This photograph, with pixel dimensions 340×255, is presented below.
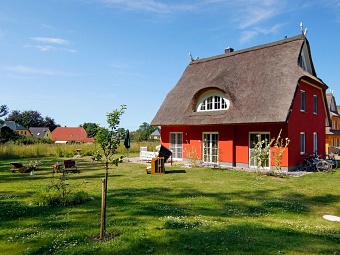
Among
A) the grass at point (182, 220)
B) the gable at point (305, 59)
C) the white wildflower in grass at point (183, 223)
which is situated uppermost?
the gable at point (305, 59)

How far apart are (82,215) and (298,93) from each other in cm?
1395

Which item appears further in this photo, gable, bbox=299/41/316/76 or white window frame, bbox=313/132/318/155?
white window frame, bbox=313/132/318/155

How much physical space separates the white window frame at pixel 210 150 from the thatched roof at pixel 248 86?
4.06 feet

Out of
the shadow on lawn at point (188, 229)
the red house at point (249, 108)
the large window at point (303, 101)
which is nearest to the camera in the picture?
the shadow on lawn at point (188, 229)

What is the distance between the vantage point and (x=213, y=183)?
442 inches

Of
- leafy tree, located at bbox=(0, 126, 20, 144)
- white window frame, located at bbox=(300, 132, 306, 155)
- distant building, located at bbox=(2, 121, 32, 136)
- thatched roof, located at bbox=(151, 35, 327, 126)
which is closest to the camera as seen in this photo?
thatched roof, located at bbox=(151, 35, 327, 126)

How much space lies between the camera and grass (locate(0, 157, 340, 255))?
4.52 m

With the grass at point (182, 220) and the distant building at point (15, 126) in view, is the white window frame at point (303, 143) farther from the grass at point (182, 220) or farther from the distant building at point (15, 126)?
the distant building at point (15, 126)

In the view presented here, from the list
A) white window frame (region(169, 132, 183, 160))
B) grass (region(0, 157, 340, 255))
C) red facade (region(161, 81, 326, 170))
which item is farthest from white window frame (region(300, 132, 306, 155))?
white window frame (region(169, 132, 183, 160))

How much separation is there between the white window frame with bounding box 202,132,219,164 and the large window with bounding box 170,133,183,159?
236cm

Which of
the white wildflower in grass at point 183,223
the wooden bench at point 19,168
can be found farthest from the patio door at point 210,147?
the white wildflower in grass at point 183,223

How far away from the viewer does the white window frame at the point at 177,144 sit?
19688mm

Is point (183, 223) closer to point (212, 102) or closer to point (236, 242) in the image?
point (236, 242)

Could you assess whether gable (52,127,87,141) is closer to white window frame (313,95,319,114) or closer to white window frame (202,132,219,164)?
white window frame (202,132,219,164)
